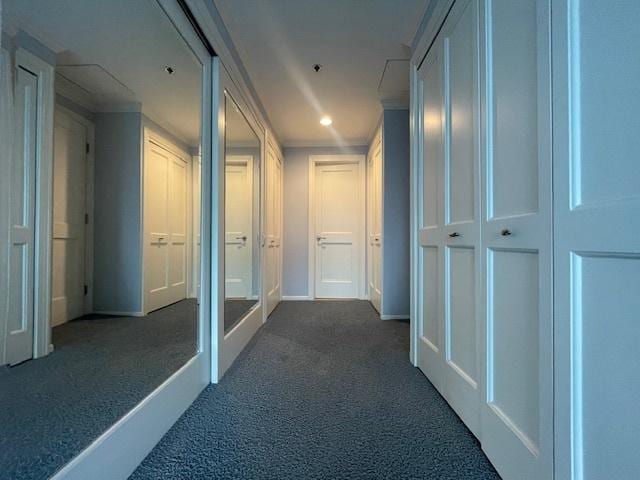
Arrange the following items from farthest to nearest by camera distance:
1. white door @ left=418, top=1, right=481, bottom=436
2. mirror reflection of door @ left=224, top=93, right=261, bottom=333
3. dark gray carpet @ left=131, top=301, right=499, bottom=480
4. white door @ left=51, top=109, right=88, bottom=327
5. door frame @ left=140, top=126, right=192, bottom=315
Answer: mirror reflection of door @ left=224, top=93, right=261, bottom=333
door frame @ left=140, top=126, right=192, bottom=315
white door @ left=418, top=1, right=481, bottom=436
dark gray carpet @ left=131, top=301, right=499, bottom=480
white door @ left=51, top=109, right=88, bottom=327

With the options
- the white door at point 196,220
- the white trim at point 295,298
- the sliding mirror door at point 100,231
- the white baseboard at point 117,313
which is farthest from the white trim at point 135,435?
the white trim at point 295,298

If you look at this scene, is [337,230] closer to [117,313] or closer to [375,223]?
[375,223]

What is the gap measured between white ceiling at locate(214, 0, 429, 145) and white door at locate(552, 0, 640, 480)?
4.52 feet

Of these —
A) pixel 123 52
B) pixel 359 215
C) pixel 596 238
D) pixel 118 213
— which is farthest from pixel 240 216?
pixel 359 215

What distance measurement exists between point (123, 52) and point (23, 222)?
79 cm

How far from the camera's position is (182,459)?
3.79 feet

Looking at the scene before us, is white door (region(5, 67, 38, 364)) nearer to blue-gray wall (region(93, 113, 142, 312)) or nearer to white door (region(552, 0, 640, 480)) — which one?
blue-gray wall (region(93, 113, 142, 312))

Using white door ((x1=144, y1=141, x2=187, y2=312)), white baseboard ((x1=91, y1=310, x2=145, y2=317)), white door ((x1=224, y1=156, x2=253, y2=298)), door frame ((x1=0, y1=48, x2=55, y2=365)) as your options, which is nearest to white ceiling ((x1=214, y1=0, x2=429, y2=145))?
white door ((x1=224, y1=156, x2=253, y2=298))

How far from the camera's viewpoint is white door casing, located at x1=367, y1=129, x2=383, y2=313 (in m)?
3.55

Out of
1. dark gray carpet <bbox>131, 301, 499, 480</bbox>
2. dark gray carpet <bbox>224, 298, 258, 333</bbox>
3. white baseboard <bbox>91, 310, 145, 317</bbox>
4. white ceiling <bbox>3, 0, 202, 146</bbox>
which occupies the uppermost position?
white ceiling <bbox>3, 0, 202, 146</bbox>

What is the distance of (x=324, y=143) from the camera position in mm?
4426

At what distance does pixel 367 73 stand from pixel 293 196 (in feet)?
7.12

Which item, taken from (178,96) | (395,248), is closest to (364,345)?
(395,248)

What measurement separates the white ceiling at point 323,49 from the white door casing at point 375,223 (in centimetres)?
53
